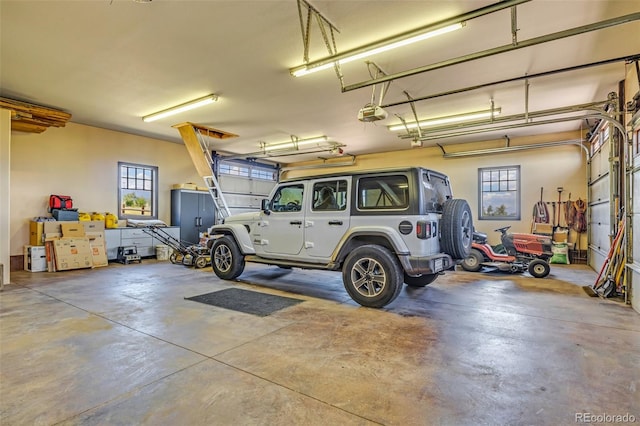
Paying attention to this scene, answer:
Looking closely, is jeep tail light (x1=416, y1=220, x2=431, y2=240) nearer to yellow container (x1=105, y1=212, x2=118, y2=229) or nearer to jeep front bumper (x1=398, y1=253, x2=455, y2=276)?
jeep front bumper (x1=398, y1=253, x2=455, y2=276)

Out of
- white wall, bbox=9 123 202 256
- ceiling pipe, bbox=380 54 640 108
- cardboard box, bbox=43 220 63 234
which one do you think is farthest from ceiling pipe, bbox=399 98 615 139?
cardboard box, bbox=43 220 63 234

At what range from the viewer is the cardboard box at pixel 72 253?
23.1 ft

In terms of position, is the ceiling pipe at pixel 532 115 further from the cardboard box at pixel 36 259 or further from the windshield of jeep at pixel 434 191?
the cardboard box at pixel 36 259

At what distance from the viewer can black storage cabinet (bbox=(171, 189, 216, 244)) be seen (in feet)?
32.6

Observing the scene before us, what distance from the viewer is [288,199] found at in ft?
17.8

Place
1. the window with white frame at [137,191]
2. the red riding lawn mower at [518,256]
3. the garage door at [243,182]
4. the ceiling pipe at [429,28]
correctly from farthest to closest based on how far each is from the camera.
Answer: the garage door at [243,182] → the window with white frame at [137,191] → the red riding lawn mower at [518,256] → the ceiling pipe at [429,28]

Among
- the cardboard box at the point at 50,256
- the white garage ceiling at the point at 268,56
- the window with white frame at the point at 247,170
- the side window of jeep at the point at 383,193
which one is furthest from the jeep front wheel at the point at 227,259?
the window with white frame at the point at 247,170

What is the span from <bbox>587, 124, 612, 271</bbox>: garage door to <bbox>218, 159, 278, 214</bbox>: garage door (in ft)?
34.6

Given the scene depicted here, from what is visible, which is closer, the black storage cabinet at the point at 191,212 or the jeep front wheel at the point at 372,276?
the jeep front wheel at the point at 372,276

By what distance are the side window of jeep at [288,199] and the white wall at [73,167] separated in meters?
5.90

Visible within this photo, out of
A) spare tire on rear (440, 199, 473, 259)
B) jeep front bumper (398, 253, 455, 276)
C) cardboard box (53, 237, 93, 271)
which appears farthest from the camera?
cardboard box (53, 237, 93, 271)

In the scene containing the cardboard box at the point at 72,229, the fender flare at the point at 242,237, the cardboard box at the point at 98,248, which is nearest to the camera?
the fender flare at the point at 242,237

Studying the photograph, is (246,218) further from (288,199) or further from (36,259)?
(36,259)

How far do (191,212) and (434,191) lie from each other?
26.4 ft
